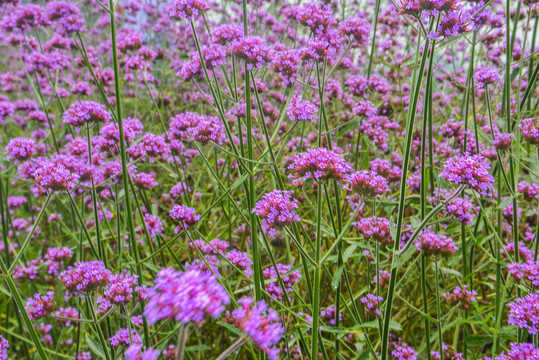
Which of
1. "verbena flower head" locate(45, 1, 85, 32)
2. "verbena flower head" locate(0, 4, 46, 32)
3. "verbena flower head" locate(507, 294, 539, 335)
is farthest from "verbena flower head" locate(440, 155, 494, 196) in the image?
"verbena flower head" locate(0, 4, 46, 32)

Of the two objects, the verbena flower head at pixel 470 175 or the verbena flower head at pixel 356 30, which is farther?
the verbena flower head at pixel 356 30

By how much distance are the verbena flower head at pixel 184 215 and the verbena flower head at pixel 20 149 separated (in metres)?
0.92

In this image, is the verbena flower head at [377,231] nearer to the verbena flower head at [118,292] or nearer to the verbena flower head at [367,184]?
the verbena flower head at [367,184]

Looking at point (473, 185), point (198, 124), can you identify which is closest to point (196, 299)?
point (473, 185)

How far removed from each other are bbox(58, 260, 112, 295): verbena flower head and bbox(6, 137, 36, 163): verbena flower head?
890 millimetres

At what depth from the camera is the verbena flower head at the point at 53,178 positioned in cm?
171

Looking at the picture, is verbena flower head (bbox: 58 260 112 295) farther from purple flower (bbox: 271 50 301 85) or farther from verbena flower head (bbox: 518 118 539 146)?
A: verbena flower head (bbox: 518 118 539 146)

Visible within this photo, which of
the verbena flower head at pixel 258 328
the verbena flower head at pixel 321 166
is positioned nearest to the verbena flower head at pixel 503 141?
the verbena flower head at pixel 321 166

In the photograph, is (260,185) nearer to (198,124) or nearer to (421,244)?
(198,124)

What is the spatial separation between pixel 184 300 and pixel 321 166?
89 cm

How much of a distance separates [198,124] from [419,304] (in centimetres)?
182

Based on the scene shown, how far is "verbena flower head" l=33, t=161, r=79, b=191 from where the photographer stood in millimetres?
1714

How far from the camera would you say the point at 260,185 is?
3.10 metres

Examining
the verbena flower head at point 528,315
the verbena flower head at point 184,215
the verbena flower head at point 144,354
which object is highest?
the verbena flower head at point 144,354
